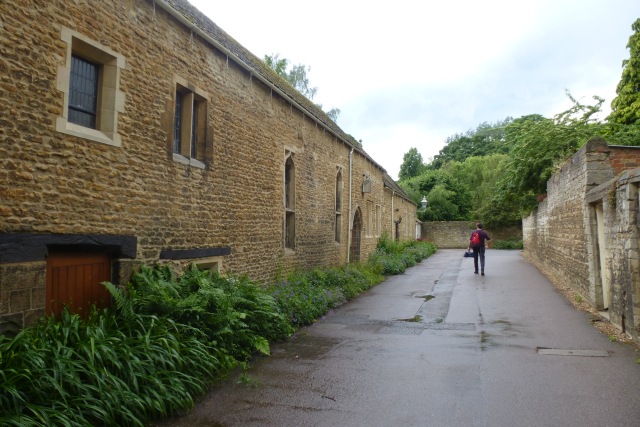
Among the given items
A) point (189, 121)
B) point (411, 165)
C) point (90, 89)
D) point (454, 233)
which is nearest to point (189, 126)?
point (189, 121)

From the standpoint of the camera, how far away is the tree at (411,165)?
64.4 m

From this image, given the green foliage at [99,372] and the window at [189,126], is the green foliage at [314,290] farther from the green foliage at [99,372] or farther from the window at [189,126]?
the green foliage at [99,372]

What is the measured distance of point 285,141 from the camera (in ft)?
38.5

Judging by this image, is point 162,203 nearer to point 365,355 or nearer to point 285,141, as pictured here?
point 365,355

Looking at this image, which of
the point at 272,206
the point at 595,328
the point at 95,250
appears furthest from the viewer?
the point at 272,206

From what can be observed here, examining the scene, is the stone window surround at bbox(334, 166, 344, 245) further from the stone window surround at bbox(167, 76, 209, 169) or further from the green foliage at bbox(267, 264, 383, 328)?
the stone window surround at bbox(167, 76, 209, 169)

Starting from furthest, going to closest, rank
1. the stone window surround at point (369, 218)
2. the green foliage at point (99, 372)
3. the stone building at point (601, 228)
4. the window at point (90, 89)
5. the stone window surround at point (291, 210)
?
1. the stone window surround at point (369, 218)
2. the stone window surround at point (291, 210)
3. the stone building at point (601, 228)
4. the window at point (90, 89)
5. the green foliage at point (99, 372)

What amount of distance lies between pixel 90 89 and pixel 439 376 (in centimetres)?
587

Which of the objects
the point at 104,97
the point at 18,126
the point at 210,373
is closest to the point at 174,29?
the point at 104,97

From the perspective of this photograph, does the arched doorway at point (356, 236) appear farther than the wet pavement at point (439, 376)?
Yes

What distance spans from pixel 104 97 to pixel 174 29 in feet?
6.54

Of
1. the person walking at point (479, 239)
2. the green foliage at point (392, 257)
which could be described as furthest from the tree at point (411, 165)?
the person walking at point (479, 239)

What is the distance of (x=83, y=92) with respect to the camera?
6059 millimetres

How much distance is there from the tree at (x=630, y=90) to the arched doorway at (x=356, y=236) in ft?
35.8
